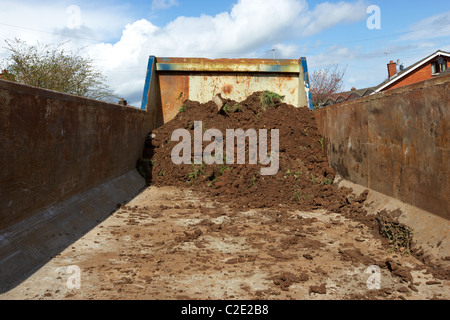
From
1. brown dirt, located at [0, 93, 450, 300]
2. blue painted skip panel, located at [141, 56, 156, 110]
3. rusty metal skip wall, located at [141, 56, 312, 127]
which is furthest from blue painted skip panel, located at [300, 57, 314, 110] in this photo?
blue painted skip panel, located at [141, 56, 156, 110]

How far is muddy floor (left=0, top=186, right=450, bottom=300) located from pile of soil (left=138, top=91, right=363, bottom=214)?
2.91 feet

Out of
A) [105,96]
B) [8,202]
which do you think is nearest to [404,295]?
[8,202]

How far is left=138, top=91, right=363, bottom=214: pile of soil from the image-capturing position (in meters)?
5.60

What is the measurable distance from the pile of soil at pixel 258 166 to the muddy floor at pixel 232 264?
0.89 m

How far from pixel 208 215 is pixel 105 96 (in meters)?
10.5

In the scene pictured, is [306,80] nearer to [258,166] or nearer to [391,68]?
[258,166]

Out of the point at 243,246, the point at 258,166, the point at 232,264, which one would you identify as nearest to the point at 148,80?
the point at 258,166

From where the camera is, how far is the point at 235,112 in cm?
820

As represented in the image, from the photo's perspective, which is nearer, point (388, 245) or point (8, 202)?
point (8, 202)

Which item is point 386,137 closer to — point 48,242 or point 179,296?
point 179,296

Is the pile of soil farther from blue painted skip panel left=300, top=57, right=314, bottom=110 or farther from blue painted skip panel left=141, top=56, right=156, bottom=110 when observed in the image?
blue painted skip panel left=141, top=56, right=156, bottom=110

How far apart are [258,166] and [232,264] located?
3497mm

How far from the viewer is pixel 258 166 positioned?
647 cm

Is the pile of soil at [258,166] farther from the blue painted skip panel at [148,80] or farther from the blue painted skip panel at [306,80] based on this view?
the blue painted skip panel at [148,80]
